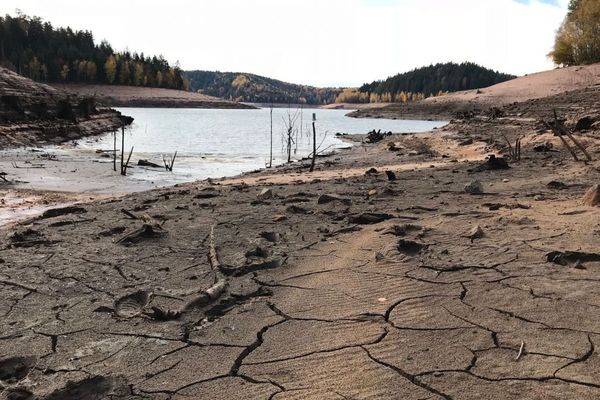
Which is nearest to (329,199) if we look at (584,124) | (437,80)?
(584,124)

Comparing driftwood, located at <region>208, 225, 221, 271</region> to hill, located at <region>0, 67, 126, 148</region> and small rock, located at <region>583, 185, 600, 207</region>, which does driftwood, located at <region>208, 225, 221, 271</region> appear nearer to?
small rock, located at <region>583, 185, 600, 207</region>

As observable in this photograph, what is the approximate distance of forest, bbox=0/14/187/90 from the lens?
A: 294 ft

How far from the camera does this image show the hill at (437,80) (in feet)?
398

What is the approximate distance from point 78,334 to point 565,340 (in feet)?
9.89

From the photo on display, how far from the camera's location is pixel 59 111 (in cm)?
2864

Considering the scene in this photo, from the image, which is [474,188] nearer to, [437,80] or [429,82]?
[437,80]

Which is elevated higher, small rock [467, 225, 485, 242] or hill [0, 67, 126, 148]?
hill [0, 67, 126, 148]

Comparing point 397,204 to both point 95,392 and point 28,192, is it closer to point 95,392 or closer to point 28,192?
point 95,392

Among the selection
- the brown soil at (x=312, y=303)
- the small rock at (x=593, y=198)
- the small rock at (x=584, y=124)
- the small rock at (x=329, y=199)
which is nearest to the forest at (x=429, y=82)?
the small rock at (x=584, y=124)

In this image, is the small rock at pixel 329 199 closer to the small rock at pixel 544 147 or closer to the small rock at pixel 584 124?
the small rock at pixel 544 147

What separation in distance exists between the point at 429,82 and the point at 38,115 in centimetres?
11749

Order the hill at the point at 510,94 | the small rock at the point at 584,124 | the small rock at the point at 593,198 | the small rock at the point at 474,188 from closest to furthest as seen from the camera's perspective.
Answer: the small rock at the point at 593,198 → the small rock at the point at 474,188 → the small rock at the point at 584,124 → the hill at the point at 510,94

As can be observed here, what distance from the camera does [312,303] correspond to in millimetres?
3746

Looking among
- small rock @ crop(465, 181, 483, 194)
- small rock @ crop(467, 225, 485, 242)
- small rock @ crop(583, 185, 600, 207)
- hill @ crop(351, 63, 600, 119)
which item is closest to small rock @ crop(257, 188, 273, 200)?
small rock @ crop(465, 181, 483, 194)
